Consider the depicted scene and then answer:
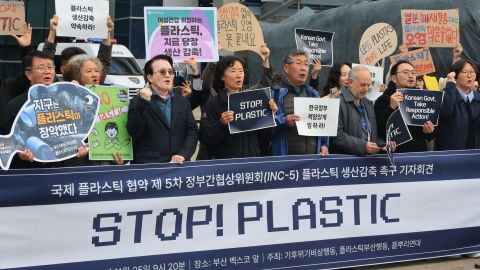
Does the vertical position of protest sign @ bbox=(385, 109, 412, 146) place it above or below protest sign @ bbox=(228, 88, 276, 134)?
below

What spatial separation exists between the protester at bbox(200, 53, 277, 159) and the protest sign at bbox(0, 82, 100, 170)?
39.6 inches

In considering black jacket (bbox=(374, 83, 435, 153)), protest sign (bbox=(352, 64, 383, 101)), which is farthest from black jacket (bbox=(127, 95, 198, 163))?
protest sign (bbox=(352, 64, 383, 101))

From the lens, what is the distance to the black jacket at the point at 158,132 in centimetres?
498

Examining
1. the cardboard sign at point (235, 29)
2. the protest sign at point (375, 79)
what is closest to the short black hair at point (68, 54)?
the cardboard sign at point (235, 29)

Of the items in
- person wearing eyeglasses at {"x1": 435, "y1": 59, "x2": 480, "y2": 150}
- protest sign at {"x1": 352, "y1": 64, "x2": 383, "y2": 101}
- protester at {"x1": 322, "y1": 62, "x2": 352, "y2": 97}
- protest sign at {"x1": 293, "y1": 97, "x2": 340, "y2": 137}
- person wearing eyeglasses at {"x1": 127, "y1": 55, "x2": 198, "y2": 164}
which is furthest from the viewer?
protest sign at {"x1": 352, "y1": 64, "x2": 383, "y2": 101}

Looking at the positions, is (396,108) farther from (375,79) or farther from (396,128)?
(375,79)

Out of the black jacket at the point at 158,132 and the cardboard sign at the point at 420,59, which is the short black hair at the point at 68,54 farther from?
the cardboard sign at the point at 420,59

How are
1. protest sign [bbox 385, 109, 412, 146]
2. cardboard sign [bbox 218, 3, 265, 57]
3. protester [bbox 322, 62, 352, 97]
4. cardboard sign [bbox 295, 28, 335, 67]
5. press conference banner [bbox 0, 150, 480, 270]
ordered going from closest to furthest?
1. press conference banner [bbox 0, 150, 480, 270]
2. protest sign [bbox 385, 109, 412, 146]
3. cardboard sign [bbox 295, 28, 335, 67]
4. cardboard sign [bbox 218, 3, 265, 57]
5. protester [bbox 322, 62, 352, 97]

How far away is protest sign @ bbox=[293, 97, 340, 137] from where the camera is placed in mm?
5500

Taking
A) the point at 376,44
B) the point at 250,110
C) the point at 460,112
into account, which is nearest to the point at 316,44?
the point at 376,44

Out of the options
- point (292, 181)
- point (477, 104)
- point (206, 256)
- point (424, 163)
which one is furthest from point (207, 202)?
point (477, 104)

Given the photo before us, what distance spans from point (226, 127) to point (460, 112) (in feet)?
8.05

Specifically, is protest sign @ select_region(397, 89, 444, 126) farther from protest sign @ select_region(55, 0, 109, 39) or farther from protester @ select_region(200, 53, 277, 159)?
protest sign @ select_region(55, 0, 109, 39)

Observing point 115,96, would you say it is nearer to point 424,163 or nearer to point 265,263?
point 265,263
